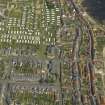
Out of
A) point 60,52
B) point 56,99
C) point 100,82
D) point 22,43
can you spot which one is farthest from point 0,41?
point 100,82

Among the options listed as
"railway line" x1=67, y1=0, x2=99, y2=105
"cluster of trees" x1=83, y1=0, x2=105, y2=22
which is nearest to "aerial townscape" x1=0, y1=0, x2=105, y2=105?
"railway line" x1=67, y1=0, x2=99, y2=105

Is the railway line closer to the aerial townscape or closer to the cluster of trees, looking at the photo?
the aerial townscape

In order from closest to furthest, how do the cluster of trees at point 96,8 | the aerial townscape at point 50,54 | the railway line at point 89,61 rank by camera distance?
the railway line at point 89,61, the aerial townscape at point 50,54, the cluster of trees at point 96,8

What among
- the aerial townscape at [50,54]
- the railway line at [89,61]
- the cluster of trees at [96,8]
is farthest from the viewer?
the cluster of trees at [96,8]

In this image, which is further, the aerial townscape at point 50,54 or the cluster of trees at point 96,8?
the cluster of trees at point 96,8

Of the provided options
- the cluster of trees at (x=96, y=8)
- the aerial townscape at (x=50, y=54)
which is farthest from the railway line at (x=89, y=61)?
the cluster of trees at (x=96, y=8)

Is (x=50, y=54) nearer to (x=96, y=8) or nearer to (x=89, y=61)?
(x=89, y=61)

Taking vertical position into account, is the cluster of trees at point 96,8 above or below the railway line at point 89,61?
above

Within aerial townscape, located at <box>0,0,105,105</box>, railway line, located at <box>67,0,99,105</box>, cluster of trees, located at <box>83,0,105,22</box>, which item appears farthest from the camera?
cluster of trees, located at <box>83,0,105,22</box>

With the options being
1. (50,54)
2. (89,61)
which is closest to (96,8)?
(89,61)

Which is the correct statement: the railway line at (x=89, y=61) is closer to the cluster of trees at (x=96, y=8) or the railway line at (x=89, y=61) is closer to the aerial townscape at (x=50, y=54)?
the aerial townscape at (x=50, y=54)
